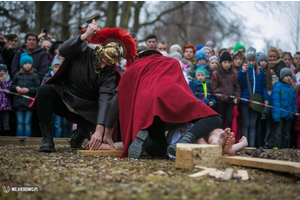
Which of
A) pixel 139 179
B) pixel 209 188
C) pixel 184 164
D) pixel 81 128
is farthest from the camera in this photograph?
pixel 81 128

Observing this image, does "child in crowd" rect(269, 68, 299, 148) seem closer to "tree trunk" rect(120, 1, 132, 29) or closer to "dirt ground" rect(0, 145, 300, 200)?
"dirt ground" rect(0, 145, 300, 200)

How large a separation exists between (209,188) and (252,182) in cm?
50

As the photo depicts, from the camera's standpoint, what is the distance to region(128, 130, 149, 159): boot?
3.51 metres

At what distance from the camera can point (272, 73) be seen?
8203 mm

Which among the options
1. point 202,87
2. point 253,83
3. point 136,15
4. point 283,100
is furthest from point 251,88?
point 136,15

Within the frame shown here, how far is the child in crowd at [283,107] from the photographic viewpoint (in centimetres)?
736

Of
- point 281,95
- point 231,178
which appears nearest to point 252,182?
point 231,178

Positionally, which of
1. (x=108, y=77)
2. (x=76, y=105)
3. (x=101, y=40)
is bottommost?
(x=76, y=105)

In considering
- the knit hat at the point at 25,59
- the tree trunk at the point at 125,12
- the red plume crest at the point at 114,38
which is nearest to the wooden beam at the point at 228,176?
the red plume crest at the point at 114,38

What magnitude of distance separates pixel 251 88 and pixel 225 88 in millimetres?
662

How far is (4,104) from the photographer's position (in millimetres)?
6598

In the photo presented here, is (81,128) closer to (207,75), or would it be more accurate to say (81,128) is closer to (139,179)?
(139,179)

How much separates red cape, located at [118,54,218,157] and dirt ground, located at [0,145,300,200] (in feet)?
1.58

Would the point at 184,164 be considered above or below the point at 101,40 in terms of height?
below
